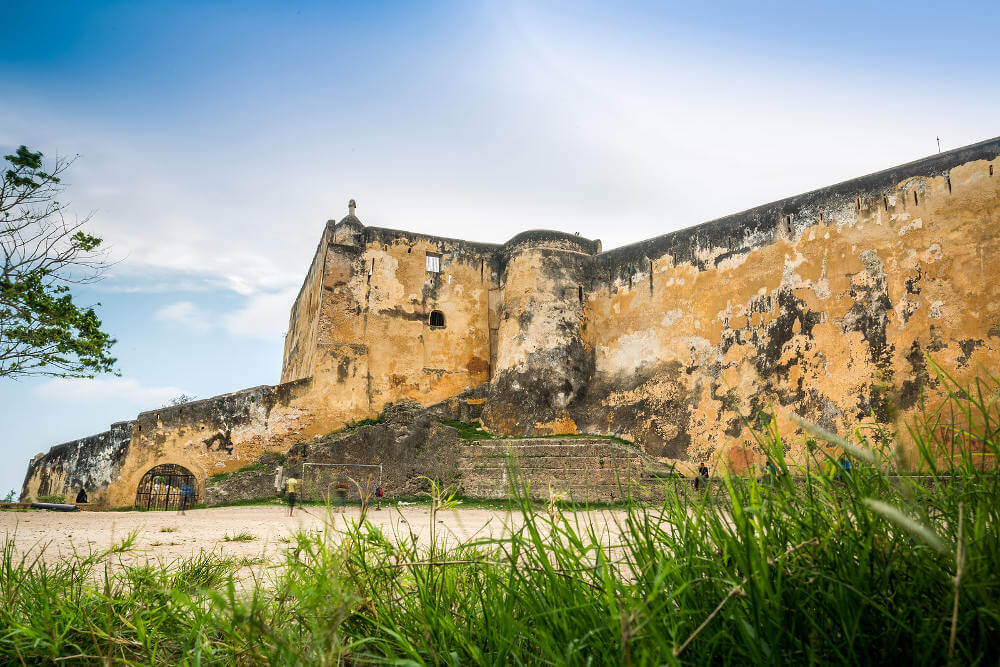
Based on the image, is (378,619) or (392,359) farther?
(392,359)

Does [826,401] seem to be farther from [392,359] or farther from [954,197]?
[392,359]

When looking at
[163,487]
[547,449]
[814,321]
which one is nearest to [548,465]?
[547,449]

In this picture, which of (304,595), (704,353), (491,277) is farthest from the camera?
(491,277)

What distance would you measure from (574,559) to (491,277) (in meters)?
15.3

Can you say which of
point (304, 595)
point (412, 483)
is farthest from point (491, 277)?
point (304, 595)

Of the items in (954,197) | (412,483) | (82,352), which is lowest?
(412,483)

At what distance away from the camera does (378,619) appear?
159cm

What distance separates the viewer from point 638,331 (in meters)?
13.6

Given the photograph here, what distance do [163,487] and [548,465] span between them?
347 inches

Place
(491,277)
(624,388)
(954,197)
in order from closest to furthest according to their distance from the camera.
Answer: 1. (954,197)
2. (624,388)
3. (491,277)

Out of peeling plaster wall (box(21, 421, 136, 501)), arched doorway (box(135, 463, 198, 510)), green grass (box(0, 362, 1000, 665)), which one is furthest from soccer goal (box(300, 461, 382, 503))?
green grass (box(0, 362, 1000, 665))

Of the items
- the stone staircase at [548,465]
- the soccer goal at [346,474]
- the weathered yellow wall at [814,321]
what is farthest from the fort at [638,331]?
the stone staircase at [548,465]

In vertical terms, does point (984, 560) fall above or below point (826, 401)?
below

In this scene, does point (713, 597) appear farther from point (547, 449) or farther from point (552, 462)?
point (547, 449)
